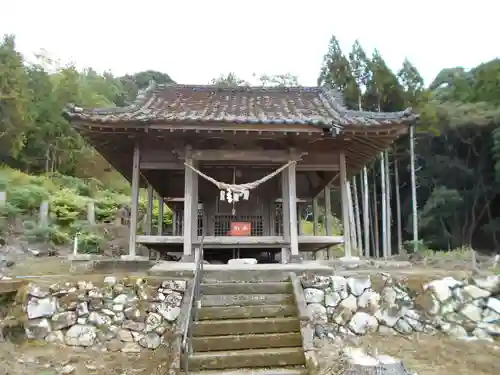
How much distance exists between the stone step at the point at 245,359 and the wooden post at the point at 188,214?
2997mm

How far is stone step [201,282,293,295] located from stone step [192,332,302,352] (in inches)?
39.5

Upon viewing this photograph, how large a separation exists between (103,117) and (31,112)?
17466 millimetres

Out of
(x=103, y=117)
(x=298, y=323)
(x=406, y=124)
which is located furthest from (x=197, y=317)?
(x=406, y=124)

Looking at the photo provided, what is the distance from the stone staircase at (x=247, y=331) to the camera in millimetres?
4973

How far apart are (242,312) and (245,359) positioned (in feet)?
2.82

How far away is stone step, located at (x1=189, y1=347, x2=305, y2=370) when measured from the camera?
16.2 ft

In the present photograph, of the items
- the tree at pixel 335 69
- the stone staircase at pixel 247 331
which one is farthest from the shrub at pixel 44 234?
the tree at pixel 335 69

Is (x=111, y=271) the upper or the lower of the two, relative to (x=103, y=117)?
lower

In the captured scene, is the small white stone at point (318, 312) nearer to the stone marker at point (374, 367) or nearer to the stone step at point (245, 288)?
the stone step at point (245, 288)

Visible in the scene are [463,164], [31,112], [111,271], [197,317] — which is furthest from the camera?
[463,164]

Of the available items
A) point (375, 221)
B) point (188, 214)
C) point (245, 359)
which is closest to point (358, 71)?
point (375, 221)

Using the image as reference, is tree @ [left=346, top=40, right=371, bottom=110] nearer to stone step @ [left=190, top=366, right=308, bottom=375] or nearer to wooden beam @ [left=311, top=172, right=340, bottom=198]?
wooden beam @ [left=311, top=172, right=340, bottom=198]

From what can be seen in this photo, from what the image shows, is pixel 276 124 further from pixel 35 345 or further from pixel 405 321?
pixel 35 345

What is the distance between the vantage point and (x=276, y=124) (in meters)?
7.73
